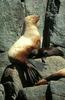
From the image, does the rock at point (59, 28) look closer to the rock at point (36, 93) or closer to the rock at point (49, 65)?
the rock at point (49, 65)

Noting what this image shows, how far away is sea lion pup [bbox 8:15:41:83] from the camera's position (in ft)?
34.5

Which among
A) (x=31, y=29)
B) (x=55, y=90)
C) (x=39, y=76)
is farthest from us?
(x=31, y=29)

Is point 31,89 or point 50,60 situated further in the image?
point 50,60

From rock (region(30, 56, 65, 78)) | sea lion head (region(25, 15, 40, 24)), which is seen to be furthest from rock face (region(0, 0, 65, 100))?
rock (region(30, 56, 65, 78))

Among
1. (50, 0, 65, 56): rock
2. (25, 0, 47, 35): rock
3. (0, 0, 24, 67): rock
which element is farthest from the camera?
(25, 0, 47, 35): rock

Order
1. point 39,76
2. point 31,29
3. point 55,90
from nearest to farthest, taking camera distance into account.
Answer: point 55,90
point 39,76
point 31,29

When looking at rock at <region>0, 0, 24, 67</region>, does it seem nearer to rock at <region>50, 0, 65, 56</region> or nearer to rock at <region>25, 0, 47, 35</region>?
rock at <region>25, 0, 47, 35</region>

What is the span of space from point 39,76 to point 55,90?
1.07 meters

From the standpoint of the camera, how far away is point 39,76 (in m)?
10.4

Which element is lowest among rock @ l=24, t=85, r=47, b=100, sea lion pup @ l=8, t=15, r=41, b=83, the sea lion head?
rock @ l=24, t=85, r=47, b=100

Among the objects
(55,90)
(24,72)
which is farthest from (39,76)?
(55,90)

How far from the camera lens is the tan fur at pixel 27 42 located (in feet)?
35.0

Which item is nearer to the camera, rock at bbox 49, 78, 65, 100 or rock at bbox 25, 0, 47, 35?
rock at bbox 49, 78, 65, 100

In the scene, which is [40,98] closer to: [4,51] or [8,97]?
[8,97]
